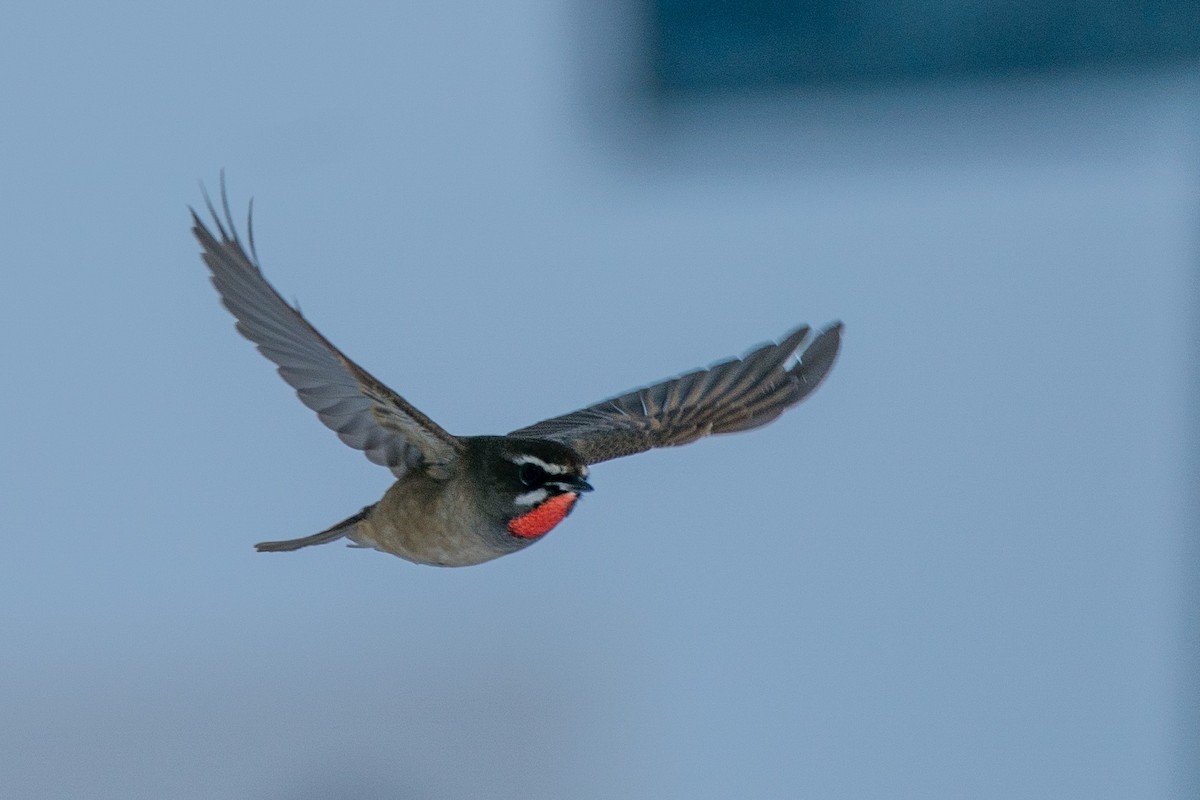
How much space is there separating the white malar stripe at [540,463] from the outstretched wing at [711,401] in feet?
1.51

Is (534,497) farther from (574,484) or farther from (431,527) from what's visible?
(431,527)

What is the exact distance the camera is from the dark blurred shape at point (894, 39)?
363 centimetres

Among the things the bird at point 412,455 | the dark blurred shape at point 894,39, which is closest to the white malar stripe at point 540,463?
the bird at point 412,455

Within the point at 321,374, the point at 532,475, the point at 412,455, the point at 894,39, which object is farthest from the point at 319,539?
the point at 894,39

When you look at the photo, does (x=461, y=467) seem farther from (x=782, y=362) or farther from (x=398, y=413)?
(x=782, y=362)

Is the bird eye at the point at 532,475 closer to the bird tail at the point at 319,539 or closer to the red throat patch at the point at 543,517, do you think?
the red throat patch at the point at 543,517

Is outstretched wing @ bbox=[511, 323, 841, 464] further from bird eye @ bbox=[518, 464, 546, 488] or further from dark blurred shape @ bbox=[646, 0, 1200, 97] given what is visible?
dark blurred shape @ bbox=[646, 0, 1200, 97]

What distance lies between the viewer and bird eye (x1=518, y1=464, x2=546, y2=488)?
1715mm

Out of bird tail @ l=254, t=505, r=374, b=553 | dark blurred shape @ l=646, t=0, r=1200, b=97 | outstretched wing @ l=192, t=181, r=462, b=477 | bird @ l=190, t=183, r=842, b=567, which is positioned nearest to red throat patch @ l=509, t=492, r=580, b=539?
bird @ l=190, t=183, r=842, b=567

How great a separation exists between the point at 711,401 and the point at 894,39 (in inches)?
63.9

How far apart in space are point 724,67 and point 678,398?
1.52m

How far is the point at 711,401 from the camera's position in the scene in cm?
241

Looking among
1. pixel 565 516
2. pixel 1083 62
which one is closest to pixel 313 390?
pixel 565 516

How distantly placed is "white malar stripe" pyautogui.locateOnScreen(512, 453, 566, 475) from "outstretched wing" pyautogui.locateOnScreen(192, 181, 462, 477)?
0.38 feet
